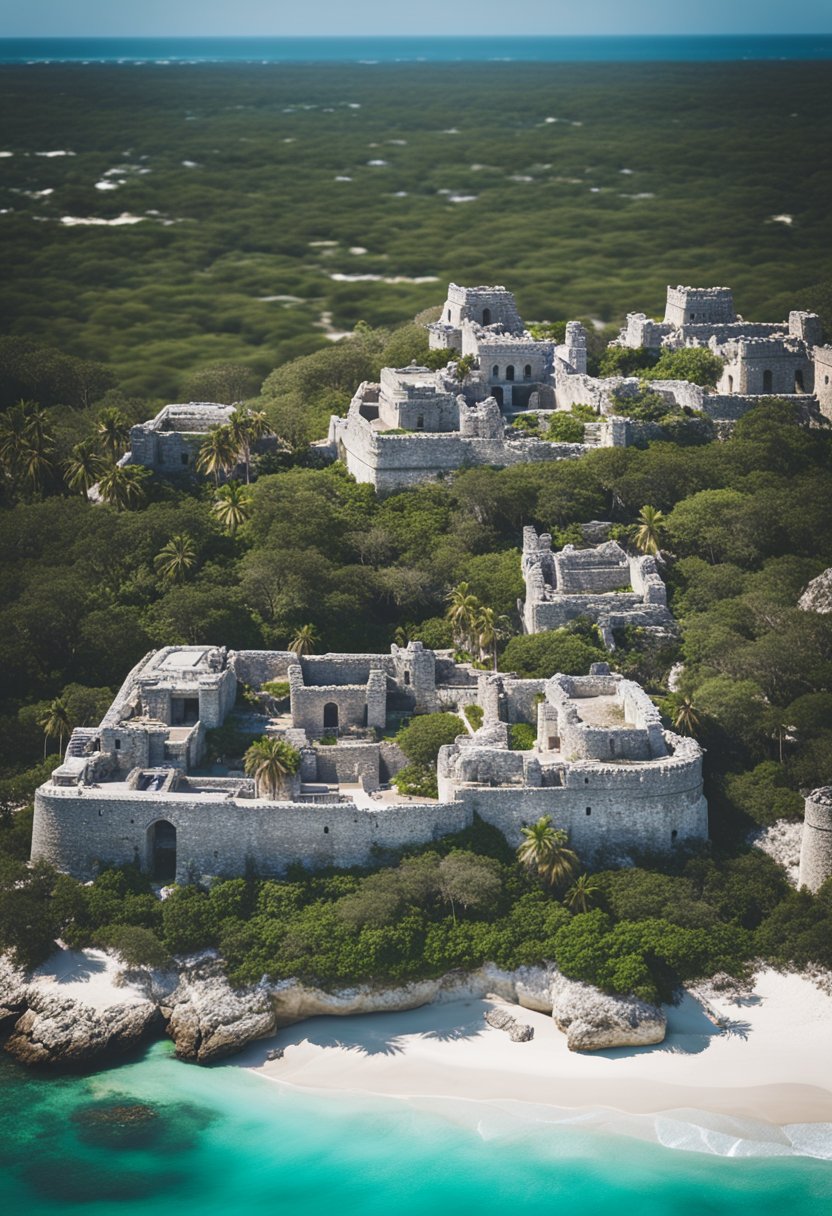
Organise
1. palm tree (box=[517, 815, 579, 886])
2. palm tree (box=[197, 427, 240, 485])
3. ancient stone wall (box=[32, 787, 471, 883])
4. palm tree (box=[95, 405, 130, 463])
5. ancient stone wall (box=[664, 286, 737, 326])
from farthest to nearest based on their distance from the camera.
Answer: ancient stone wall (box=[664, 286, 737, 326]), palm tree (box=[95, 405, 130, 463]), palm tree (box=[197, 427, 240, 485]), ancient stone wall (box=[32, 787, 471, 883]), palm tree (box=[517, 815, 579, 886])

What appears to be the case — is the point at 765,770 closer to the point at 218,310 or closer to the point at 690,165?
the point at 218,310

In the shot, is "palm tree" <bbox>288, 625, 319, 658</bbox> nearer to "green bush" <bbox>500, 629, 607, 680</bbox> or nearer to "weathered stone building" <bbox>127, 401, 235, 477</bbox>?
"green bush" <bbox>500, 629, 607, 680</bbox>

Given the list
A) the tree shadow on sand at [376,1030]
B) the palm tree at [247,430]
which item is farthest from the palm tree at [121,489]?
the tree shadow on sand at [376,1030]

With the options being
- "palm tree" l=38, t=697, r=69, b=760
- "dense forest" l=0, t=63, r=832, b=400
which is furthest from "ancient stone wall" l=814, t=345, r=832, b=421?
"palm tree" l=38, t=697, r=69, b=760

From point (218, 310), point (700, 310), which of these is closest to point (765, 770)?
point (700, 310)

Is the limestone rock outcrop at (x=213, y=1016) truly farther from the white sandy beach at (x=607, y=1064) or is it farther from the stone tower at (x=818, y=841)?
the stone tower at (x=818, y=841)
